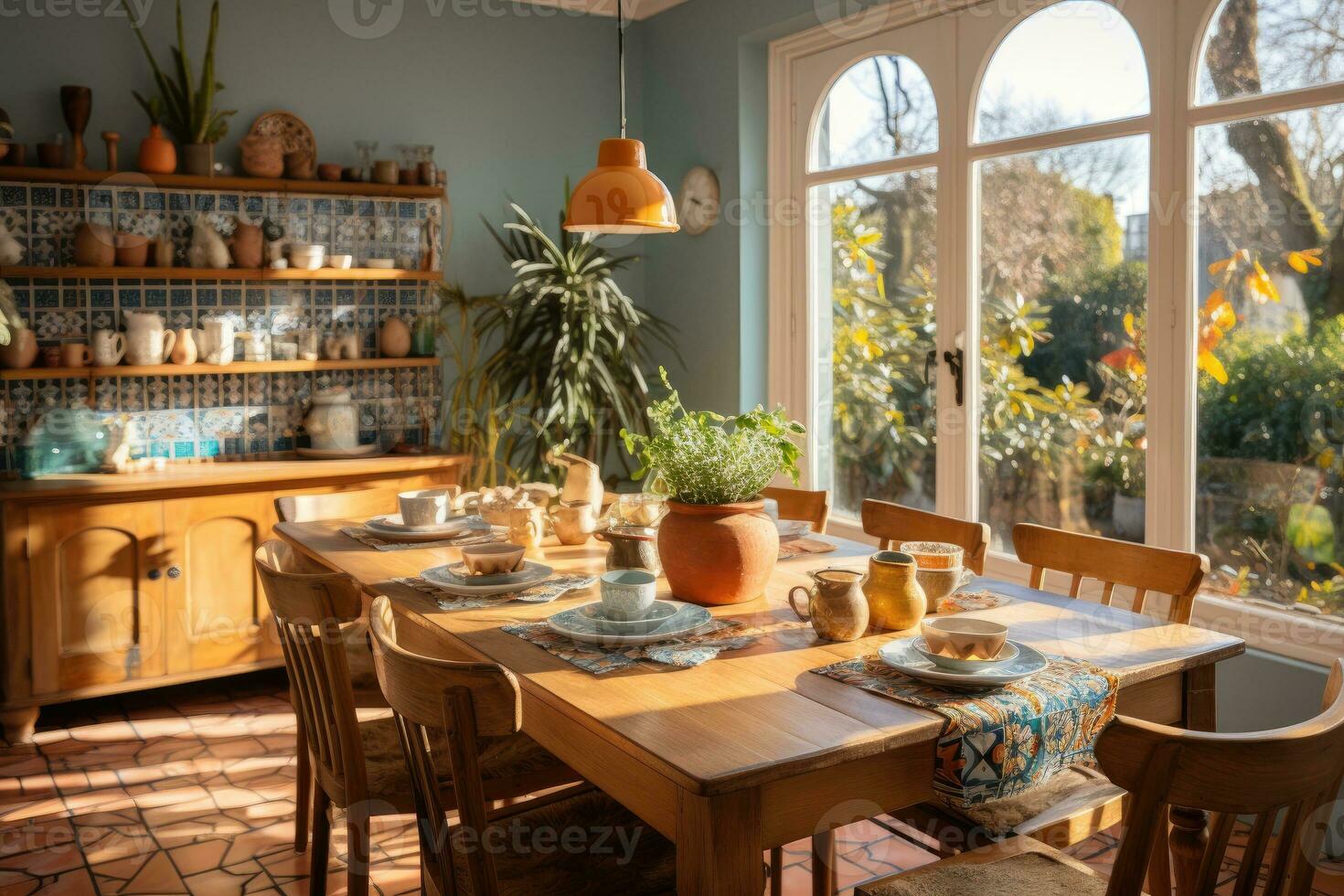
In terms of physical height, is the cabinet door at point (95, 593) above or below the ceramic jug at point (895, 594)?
below

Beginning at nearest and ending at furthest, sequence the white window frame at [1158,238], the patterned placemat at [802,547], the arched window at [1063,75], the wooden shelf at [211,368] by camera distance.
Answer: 1. the patterned placemat at [802,547]
2. the white window frame at [1158,238]
3. the arched window at [1063,75]
4. the wooden shelf at [211,368]

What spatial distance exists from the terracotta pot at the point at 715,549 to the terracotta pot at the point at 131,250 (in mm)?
2929

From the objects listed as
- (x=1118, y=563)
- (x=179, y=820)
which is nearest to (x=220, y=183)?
(x=179, y=820)

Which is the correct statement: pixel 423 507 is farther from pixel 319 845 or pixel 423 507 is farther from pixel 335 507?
pixel 319 845

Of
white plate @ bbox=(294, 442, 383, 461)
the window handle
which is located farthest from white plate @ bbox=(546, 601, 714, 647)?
white plate @ bbox=(294, 442, 383, 461)

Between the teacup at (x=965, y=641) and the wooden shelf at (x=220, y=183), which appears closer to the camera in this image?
the teacup at (x=965, y=641)

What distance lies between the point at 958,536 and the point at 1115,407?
42.6 inches

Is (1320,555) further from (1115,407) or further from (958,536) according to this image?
(958,536)

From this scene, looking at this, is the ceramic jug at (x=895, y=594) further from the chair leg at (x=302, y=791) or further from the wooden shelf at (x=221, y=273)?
the wooden shelf at (x=221, y=273)

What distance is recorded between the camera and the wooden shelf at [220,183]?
13.3ft

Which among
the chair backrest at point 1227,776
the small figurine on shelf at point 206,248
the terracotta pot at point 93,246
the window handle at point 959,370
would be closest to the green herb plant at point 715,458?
the chair backrest at point 1227,776

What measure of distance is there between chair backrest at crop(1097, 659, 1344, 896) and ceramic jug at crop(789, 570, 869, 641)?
61 centimetres

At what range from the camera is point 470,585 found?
2297 millimetres

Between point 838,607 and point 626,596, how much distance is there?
1.18 ft
